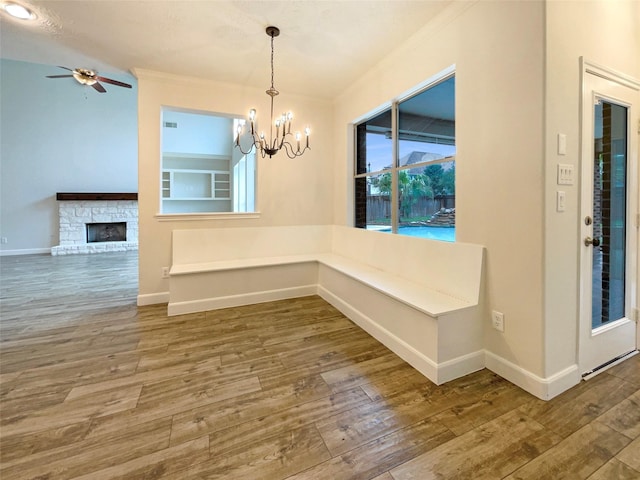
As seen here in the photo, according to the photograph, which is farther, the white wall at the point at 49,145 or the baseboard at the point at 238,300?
the white wall at the point at 49,145

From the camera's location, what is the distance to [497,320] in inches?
80.0

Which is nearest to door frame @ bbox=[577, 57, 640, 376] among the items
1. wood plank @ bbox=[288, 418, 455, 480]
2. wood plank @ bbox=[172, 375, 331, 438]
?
wood plank @ bbox=[288, 418, 455, 480]

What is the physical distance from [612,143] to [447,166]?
1.08 m

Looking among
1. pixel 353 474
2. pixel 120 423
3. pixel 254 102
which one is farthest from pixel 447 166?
pixel 120 423

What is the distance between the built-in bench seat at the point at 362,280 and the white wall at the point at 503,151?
173mm

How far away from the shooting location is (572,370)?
6.16ft

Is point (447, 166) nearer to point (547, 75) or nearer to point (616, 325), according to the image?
point (547, 75)

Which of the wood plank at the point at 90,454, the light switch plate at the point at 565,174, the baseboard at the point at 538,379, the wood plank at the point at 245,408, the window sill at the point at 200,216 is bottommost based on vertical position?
the wood plank at the point at 90,454

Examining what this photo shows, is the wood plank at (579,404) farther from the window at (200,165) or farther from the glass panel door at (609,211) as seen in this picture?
the window at (200,165)

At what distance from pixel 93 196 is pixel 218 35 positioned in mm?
6913

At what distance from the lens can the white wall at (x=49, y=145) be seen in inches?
268

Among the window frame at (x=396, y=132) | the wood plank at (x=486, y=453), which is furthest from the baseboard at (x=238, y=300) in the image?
the wood plank at (x=486, y=453)

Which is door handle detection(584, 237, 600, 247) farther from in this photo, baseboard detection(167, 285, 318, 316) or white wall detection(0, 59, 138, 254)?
white wall detection(0, 59, 138, 254)

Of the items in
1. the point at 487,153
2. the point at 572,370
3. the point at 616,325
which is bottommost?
the point at 572,370
